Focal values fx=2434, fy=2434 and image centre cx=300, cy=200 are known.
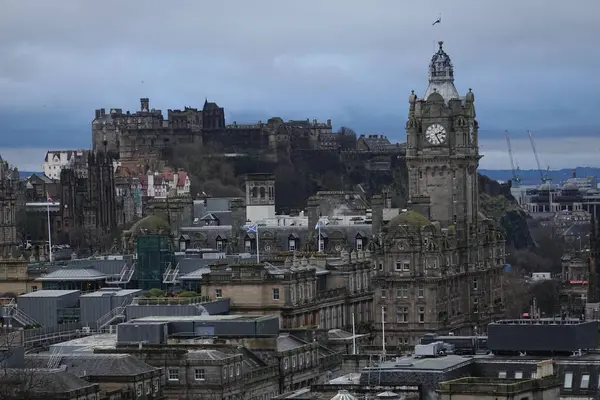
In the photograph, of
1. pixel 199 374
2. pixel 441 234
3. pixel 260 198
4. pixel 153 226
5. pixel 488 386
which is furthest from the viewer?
pixel 260 198

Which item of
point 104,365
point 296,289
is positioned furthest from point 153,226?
point 104,365

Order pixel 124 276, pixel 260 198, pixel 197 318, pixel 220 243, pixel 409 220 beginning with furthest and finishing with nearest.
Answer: pixel 260 198 → pixel 220 243 → pixel 409 220 → pixel 124 276 → pixel 197 318

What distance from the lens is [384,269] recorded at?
157 metres

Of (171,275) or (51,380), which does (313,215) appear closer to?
(171,275)

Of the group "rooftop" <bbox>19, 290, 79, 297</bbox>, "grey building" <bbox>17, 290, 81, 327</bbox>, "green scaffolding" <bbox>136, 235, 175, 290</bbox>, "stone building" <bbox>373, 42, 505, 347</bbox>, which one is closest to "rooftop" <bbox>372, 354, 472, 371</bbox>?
"grey building" <bbox>17, 290, 81, 327</bbox>

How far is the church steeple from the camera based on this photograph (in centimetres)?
17225

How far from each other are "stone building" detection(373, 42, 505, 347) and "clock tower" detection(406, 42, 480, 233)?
69mm

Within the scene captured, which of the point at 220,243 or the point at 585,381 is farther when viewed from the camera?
the point at 220,243

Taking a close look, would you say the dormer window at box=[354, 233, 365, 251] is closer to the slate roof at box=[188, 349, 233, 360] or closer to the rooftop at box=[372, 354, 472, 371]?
the slate roof at box=[188, 349, 233, 360]

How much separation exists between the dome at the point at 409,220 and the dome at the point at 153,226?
14.6 meters

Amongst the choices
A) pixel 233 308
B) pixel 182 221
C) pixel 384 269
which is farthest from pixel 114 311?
pixel 182 221

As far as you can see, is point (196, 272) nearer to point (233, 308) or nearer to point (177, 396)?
point (233, 308)

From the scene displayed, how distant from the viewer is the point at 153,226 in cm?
15612

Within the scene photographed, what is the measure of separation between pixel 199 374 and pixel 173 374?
1187mm
